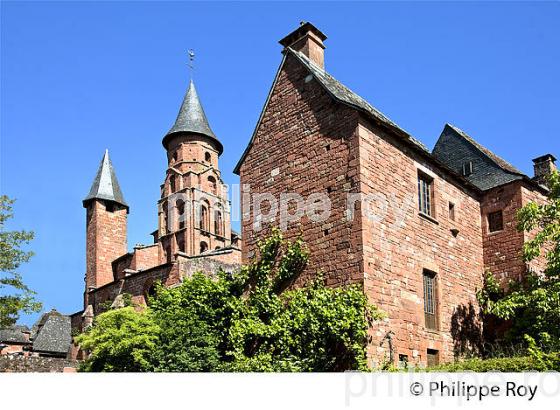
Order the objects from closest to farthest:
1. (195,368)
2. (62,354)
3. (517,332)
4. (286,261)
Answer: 1. (195,368)
2. (286,261)
3. (517,332)
4. (62,354)

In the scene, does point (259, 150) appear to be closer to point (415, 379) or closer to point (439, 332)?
point (439, 332)

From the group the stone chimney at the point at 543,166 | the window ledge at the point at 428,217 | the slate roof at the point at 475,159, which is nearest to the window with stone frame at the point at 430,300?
the window ledge at the point at 428,217

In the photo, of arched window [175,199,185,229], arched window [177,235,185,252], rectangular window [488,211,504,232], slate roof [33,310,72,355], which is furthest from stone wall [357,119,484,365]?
arched window [175,199,185,229]

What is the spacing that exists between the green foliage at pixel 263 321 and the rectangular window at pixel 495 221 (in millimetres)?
7700

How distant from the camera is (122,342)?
1655 cm

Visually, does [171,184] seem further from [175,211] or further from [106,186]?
[106,186]

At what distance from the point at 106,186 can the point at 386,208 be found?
43.0 m

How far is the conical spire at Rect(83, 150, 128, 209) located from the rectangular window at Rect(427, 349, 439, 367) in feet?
136

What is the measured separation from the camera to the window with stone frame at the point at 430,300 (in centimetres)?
1688

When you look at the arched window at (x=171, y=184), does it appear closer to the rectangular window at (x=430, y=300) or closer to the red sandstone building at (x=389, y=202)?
the red sandstone building at (x=389, y=202)

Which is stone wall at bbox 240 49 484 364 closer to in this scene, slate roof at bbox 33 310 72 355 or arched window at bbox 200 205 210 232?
slate roof at bbox 33 310 72 355

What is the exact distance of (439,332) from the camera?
55.8ft

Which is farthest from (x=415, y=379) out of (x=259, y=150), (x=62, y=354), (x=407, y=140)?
(x=62, y=354)

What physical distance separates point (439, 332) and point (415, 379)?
7394 millimetres
